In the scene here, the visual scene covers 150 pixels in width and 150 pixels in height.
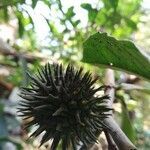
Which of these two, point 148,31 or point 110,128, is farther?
point 148,31

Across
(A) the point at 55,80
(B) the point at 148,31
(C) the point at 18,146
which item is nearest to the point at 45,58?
(C) the point at 18,146

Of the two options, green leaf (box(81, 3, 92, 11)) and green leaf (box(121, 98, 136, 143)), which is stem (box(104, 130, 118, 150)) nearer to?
green leaf (box(121, 98, 136, 143))

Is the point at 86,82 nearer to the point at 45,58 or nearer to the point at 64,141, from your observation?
the point at 64,141

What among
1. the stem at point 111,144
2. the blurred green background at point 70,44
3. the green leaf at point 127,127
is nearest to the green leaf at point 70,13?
the blurred green background at point 70,44

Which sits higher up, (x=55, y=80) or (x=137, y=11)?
(x=137, y=11)

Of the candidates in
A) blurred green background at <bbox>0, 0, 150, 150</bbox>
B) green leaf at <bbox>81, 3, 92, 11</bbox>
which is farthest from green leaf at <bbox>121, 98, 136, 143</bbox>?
green leaf at <bbox>81, 3, 92, 11</bbox>

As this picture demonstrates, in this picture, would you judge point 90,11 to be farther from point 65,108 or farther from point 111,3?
point 65,108

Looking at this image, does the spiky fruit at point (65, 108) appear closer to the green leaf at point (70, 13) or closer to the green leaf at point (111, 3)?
the green leaf at point (111, 3)
